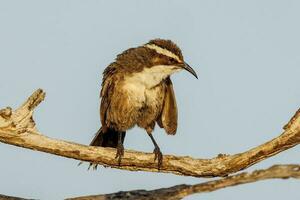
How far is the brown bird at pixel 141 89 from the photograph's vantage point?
1145cm

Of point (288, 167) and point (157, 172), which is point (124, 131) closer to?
point (157, 172)

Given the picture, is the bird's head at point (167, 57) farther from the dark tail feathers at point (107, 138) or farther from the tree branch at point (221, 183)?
the tree branch at point (221, 183)

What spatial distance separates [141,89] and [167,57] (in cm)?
65

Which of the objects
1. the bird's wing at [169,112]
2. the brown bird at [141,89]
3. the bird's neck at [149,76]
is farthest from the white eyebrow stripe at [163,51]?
the bird's wing at [169,112]

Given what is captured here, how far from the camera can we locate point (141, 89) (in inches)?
452

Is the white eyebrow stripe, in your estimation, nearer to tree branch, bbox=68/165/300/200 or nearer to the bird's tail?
the bird's tail

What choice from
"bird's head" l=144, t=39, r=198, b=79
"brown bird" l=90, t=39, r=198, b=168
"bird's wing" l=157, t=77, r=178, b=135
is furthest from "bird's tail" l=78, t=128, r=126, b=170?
"bird's head" l=144, t=39, r=198, b=79

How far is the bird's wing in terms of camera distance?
468 inches

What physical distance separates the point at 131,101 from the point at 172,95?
751mm

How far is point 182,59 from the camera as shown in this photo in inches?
444

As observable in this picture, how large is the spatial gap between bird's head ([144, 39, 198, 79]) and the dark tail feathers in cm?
138

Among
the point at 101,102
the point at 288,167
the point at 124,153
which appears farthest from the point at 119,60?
the point at 288,167

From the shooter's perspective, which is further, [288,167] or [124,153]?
[124,153]

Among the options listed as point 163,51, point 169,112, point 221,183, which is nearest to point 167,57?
point 163,51
